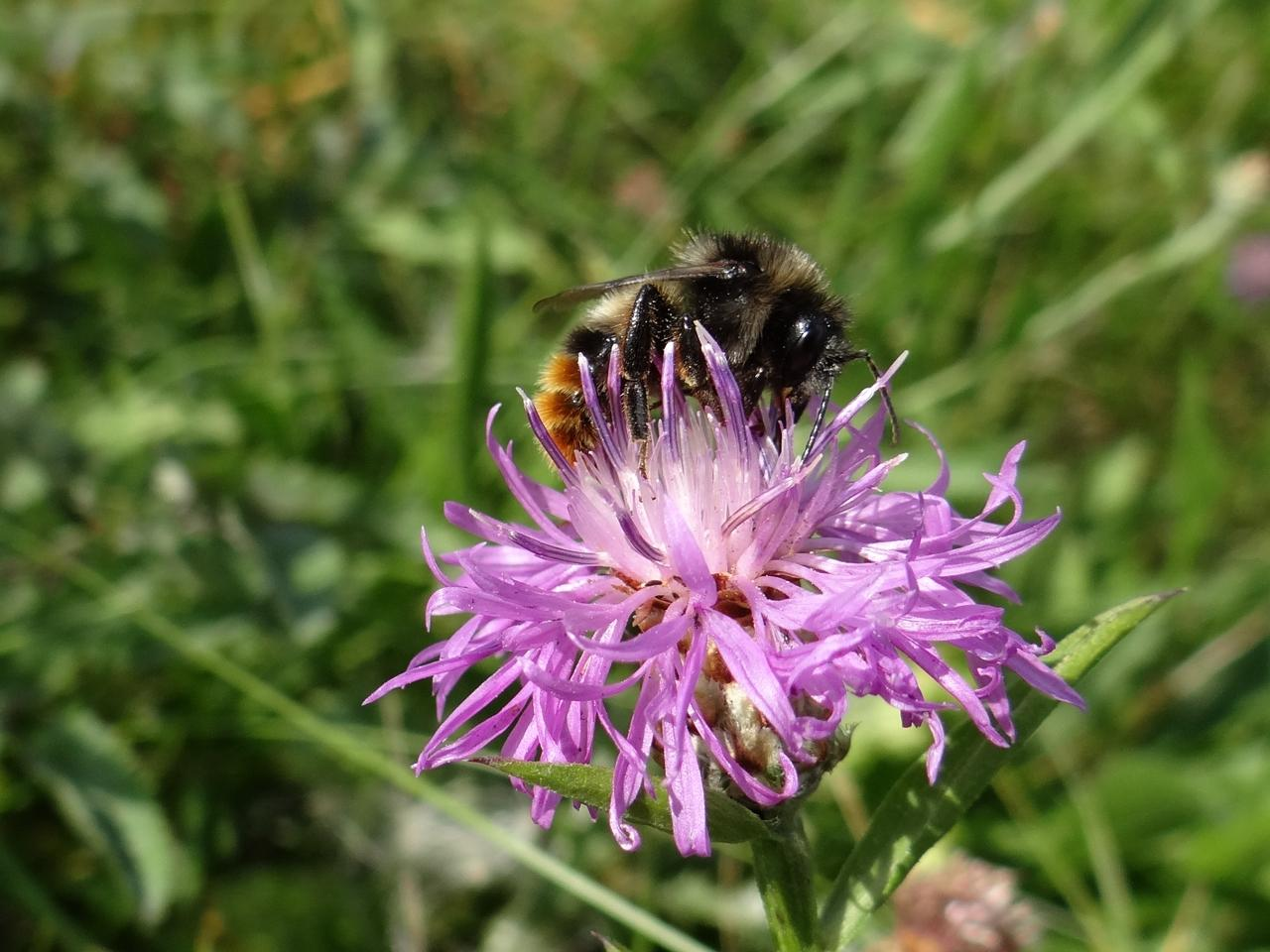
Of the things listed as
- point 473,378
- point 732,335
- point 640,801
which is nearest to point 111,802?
point 473,378

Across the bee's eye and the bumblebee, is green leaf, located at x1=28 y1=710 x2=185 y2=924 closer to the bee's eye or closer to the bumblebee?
the bumblebee

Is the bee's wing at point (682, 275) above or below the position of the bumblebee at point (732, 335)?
above

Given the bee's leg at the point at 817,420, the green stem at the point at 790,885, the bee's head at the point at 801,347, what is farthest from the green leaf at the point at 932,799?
the bee's head at the point at 801,347

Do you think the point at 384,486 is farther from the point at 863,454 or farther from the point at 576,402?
the point at 863,454

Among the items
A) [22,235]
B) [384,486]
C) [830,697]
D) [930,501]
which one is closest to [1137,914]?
[930,501]

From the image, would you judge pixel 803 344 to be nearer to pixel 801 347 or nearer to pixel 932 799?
pixel 801 347

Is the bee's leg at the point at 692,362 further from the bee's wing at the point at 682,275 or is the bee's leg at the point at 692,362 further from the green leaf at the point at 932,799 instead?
the green leaf at the point at 932,799

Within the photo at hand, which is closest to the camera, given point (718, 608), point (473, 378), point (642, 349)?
point (718, 608)
